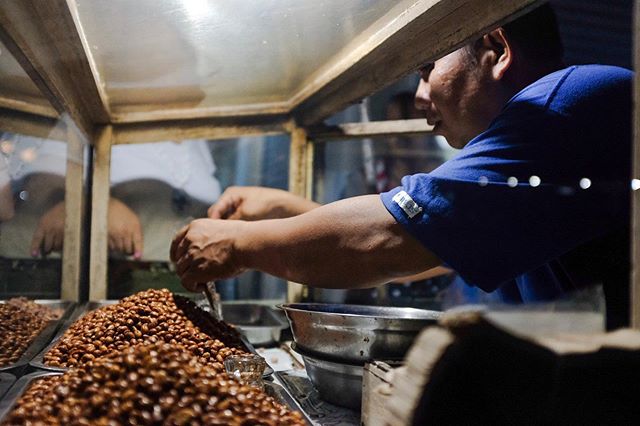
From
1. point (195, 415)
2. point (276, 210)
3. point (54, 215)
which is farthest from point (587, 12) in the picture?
point (195, 415)

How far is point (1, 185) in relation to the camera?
1821 mm

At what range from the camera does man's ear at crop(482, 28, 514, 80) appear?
5.90 feet

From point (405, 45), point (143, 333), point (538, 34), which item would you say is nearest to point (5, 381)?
point (143, 333)

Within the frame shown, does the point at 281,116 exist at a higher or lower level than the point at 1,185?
higher

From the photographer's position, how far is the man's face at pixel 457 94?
75.0 inches

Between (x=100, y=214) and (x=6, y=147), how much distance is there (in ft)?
5.31

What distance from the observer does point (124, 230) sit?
11.8ft

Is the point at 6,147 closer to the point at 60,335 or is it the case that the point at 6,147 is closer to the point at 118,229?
the point at 60,335

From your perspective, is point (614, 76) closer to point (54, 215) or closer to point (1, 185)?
point (1, 185)

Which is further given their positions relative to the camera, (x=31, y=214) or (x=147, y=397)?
(x=31, y=214)

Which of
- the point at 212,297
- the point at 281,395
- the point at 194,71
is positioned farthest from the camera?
the point at 194,71

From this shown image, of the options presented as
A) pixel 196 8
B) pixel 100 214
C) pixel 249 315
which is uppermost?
pixel 196 8

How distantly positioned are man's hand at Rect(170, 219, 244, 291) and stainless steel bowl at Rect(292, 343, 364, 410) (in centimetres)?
52

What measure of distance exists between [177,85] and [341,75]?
1004 mm
